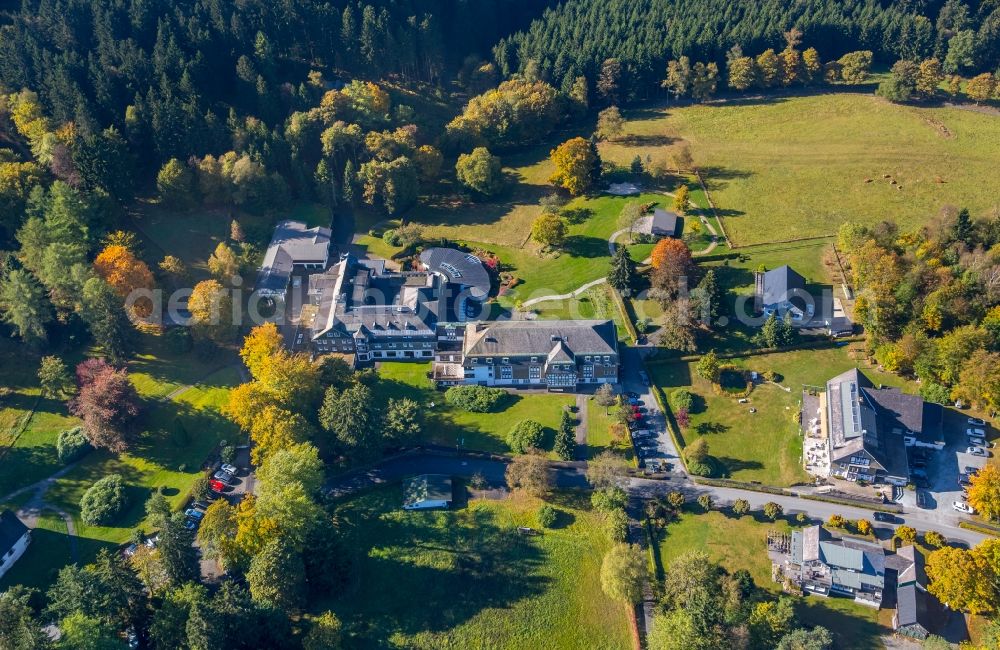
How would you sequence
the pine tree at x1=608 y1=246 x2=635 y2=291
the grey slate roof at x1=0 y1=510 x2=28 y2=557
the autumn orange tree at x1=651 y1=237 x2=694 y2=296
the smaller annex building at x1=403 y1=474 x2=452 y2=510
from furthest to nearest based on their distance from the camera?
the pine tree at x1=608 y1=246 x2=635 y2=291, the autumn orange tree at x1=651 y1=237 x2=694 y2=296, the smaller annex building at x1=403 y1=474 x2=452 y2=510, the grey slate roof at x1=0 y1=510 x2=28 y2=557

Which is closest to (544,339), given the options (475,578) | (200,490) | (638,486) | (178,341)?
(638,486)

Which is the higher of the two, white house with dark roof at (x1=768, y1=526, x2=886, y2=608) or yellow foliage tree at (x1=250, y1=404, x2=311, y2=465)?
yellow foliage tree at (x1=250, y1=404, x2=311, y2=465)

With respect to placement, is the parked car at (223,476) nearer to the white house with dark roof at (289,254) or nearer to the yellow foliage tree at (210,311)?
the yellow foliage tree at (210,311)

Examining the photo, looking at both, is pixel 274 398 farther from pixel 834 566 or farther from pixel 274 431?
pixel 834 566

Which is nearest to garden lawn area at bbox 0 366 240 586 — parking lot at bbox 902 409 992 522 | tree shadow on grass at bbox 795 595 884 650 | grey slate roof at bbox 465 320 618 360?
grey slate roof at bbox 465 320 618 360

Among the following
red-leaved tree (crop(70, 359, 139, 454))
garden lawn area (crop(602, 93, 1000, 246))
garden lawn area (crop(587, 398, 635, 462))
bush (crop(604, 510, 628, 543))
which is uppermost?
garden lawn area (crop(602, 93, 1000, 246))

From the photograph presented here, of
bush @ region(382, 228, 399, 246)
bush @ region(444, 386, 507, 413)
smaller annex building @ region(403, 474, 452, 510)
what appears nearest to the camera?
smaller annex building @ region(403, 474, 452, 510)

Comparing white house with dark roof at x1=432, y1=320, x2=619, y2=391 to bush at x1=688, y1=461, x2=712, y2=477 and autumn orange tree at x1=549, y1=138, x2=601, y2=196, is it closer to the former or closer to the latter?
bush at x1=688, y1=461, x2=712, y2=477
